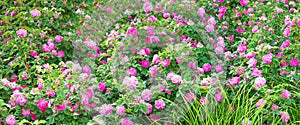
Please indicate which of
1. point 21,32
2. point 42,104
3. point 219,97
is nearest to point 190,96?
point 219,97

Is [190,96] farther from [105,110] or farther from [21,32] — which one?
[21,32]

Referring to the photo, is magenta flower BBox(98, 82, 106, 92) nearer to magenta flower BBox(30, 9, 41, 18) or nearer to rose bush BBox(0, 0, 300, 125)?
rose bush BBox(0, 0, 300, 125)

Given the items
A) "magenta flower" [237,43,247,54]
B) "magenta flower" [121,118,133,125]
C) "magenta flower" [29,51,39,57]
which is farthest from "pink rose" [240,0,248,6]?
"magenta flower" [121,118,133,125]

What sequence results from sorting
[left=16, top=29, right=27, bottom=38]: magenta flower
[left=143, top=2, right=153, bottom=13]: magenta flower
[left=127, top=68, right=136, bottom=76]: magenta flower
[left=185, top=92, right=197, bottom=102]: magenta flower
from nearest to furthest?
[left=185, top=92, right=197, bottom=102]: magenta flower → [left=127, top=68, right=136, bottom=76]: magenta flower → [left=16, top=29, right=27, bottom=38]: magenta flower → [left=143, top=2, right=153, bottom=13]: magenta flower

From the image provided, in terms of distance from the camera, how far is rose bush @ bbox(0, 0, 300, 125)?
105 inches

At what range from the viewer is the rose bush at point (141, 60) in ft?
8.73

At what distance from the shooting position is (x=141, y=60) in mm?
3133

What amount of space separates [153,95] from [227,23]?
143cm

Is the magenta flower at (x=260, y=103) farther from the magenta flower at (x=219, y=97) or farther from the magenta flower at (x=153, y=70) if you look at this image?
the magenta flower at (x=153, y=70)

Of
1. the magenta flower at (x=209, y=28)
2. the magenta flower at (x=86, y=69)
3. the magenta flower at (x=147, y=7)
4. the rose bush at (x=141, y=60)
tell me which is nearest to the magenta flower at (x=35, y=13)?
the rose bush at (x=141, y=60)

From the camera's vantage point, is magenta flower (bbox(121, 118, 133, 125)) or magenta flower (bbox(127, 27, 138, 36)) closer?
magenta flower (bbox(121, 118, 133, 125))

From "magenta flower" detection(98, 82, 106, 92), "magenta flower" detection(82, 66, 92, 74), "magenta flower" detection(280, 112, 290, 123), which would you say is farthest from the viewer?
"magenta flower" detection(82, 66, 92, 74)

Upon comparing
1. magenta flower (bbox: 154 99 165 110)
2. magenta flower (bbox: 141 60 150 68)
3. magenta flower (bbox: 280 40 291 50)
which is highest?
magenta flower (bbox: 280 40 291 50)

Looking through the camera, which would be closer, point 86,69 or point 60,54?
point 86,69
